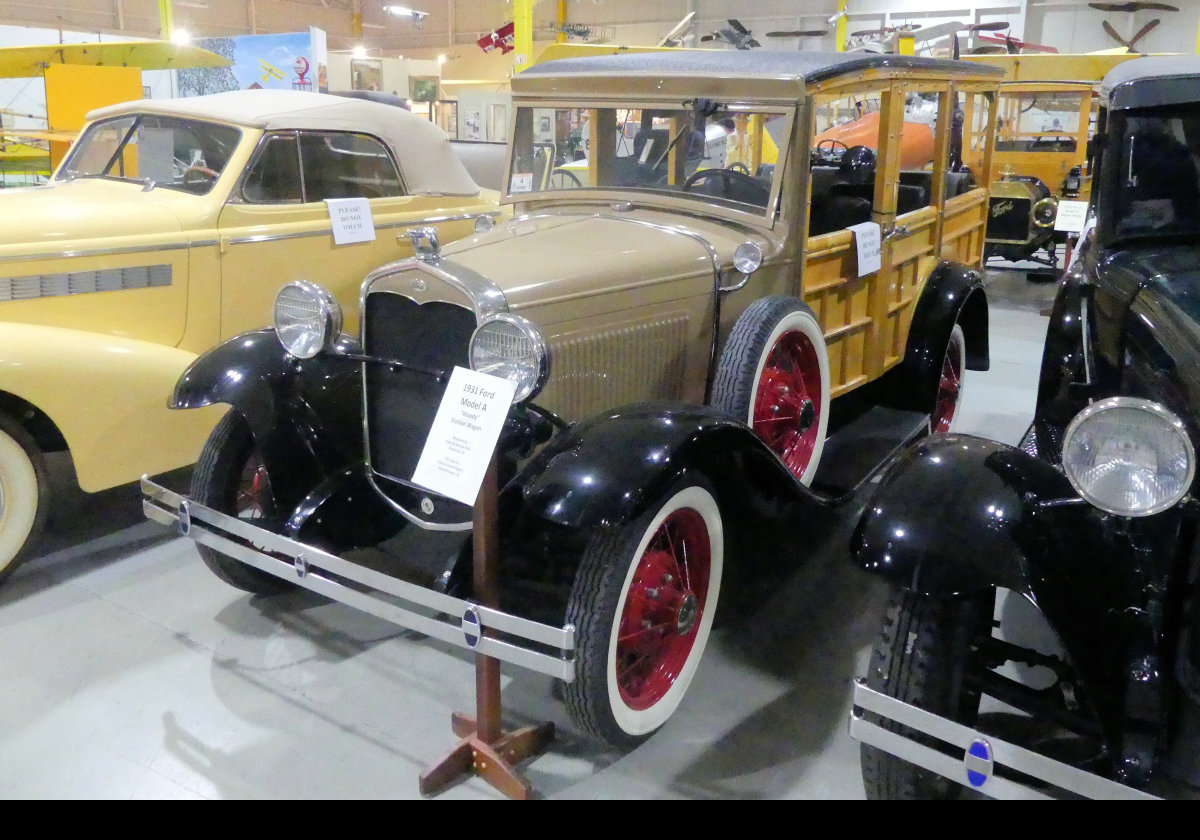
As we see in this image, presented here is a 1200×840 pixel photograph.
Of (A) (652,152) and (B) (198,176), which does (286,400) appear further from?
(B) (198,176)

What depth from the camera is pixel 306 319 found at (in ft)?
9.35

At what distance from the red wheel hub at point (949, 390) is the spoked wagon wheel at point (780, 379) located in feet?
4.84

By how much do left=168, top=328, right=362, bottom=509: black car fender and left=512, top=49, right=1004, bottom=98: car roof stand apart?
55.4 inches

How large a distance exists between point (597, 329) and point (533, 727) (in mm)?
1181

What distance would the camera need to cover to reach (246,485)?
11.1 feet

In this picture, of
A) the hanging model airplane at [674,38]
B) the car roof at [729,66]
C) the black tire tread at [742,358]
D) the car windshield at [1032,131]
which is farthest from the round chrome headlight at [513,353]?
the car windshield at [1032,131]

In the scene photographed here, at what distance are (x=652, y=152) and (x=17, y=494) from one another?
2676mm

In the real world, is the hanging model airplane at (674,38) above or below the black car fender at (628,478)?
above

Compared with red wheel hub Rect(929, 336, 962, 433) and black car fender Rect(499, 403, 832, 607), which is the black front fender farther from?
red wheel hub Rect(929, 336, 962, 433)

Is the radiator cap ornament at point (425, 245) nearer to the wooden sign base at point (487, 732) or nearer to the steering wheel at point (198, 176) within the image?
the wooden sign base at point (487, 732)

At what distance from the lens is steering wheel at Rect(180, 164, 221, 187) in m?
4.42

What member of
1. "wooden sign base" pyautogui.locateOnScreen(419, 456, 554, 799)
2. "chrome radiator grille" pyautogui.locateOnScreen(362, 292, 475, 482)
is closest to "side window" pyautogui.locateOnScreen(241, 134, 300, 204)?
"chrome radiator grille" pyautogui.locateOnScreen(362, 292, 475, 482)

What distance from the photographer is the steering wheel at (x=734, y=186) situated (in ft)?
11.1

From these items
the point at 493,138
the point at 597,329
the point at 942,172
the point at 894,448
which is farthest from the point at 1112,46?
the point at 597,329
